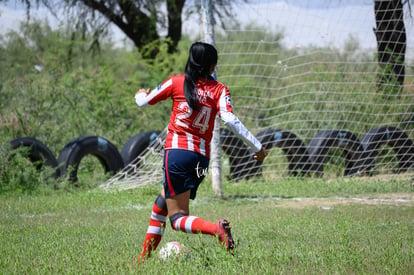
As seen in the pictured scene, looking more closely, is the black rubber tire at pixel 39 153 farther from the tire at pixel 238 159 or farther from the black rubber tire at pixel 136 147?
the tire at pixel 238 159

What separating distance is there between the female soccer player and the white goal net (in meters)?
6.00

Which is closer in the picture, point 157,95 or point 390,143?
point 157,95

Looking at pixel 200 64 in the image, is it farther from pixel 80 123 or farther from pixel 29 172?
pixel 80 123

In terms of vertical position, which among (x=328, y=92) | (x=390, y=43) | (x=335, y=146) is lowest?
(x=335, y=146)

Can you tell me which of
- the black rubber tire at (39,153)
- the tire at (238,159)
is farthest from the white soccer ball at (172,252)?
the tire at (238,159)

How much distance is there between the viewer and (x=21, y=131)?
1261 cm

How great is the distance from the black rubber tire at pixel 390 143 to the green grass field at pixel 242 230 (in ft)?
2.95

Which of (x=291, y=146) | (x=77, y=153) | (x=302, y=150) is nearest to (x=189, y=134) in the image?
(x=77, y=153)

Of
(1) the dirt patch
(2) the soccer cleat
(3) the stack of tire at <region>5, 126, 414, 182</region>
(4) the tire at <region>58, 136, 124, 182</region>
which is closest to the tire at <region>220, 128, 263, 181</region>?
(3) the stack of tire at <region>5, 126, 414, 182</region>

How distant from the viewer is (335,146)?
12156 millimetres

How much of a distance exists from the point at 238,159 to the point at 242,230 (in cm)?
536

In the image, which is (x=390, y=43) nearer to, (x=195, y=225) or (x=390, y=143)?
(x=390, y=143)

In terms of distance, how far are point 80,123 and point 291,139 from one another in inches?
192

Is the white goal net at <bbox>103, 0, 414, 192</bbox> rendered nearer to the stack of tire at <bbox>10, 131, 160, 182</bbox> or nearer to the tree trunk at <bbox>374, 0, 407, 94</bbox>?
the tree trunk at <bbox>374, 0, 407, 94</bbox>
